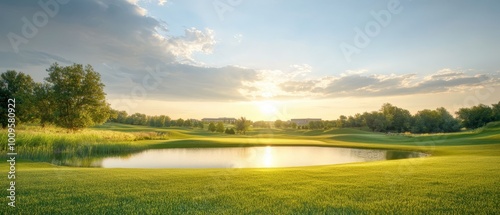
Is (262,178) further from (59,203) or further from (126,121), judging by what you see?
(126,121)

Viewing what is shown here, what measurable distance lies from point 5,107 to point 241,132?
44951mm

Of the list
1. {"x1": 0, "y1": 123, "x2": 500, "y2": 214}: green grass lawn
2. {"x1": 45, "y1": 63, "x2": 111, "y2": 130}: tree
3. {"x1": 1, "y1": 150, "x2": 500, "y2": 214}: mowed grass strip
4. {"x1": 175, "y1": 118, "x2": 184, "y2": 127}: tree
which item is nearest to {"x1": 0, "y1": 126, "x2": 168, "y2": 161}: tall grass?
{"x1": 45, "y1": 63, "x2": 111, "y2": 130}: tree

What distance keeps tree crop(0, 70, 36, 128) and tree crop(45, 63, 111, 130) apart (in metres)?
5.08

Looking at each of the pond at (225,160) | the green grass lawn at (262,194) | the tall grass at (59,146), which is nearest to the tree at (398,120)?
the pond at (225,160)

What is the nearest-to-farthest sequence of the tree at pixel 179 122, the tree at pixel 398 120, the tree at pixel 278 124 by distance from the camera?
the tree at pixel 398 120 < the tree at pixel 179 122 < the tree at pixel 278 124

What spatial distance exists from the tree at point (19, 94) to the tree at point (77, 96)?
508cm

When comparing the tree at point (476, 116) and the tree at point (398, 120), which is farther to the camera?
the tree at point (398, 120)

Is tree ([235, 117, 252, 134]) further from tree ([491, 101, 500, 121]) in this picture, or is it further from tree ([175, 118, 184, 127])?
tree ([491, 101, 500, 121])

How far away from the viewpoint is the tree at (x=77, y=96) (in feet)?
111

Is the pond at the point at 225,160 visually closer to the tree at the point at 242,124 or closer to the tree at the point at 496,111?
the tree at the point at 242,124

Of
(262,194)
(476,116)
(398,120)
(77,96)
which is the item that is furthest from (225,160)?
(476,116)

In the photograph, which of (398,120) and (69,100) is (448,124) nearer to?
(398,120)

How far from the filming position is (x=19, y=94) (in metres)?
38.2

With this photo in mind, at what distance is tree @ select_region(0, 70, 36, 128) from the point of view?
121 feet
